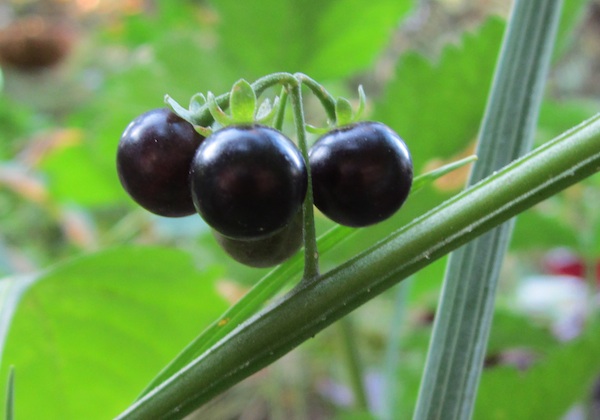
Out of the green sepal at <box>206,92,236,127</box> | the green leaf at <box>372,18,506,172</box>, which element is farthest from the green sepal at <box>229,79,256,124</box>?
the green leaf at <box>372,18,506,172</box>

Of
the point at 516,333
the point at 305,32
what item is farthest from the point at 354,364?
the point at 305,32

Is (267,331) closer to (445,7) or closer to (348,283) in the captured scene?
(348,283)

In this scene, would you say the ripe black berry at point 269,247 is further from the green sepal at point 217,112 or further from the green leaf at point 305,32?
the green leaf at point 305,32

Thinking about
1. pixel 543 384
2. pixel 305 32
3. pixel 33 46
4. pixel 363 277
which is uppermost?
pixel 33 46

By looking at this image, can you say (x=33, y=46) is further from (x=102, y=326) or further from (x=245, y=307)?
(x=245, y=307)

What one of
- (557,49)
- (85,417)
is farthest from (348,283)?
(557,49)

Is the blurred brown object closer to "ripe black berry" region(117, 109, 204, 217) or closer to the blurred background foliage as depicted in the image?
the blurred background foliage
